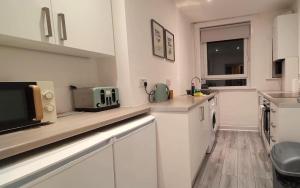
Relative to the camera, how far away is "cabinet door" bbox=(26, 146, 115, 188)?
811 millimetres

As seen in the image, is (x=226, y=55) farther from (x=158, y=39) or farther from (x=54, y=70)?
(x=54, y=70)

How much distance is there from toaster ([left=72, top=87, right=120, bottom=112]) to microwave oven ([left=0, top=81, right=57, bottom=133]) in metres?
0.44

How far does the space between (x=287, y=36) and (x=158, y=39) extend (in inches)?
95.1

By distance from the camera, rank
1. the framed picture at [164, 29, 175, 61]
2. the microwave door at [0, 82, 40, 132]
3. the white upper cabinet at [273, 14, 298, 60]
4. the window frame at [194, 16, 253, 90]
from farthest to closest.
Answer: the window frame at [194, 16, 253, 90] < the white upper cabinet at [273, 14, 298, 60] < the framed picture at [164, 29, 175, 61] < the microwave door at [0, 82, 40, 132]

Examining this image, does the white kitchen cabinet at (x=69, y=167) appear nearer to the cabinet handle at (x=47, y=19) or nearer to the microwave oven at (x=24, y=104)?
the microwave oven at (x=24, y=104)

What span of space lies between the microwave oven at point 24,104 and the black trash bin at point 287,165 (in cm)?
164

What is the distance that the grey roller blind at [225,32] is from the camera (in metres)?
4.28

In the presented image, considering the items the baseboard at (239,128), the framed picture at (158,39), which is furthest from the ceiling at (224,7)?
the baseboard at (239,128)

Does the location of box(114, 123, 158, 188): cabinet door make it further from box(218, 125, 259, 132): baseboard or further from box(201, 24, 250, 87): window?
box(201, 24, 250, 87): window

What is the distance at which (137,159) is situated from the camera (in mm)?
1480

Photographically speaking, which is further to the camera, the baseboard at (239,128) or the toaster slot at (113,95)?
the baseboard at (239,128)

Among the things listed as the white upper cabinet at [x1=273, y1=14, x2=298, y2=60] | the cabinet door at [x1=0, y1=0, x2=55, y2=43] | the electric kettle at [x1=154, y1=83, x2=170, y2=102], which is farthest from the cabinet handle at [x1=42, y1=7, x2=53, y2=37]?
the white upper cabinet at [x1=273, y1=14, x2=298, y2=60]

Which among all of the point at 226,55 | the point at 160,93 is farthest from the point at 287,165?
the point at 226,55

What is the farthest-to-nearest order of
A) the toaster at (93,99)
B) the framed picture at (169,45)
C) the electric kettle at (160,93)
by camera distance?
the framed picture at (169,45) < the electric kettle at (160,93) < the toaster at (93,99)
